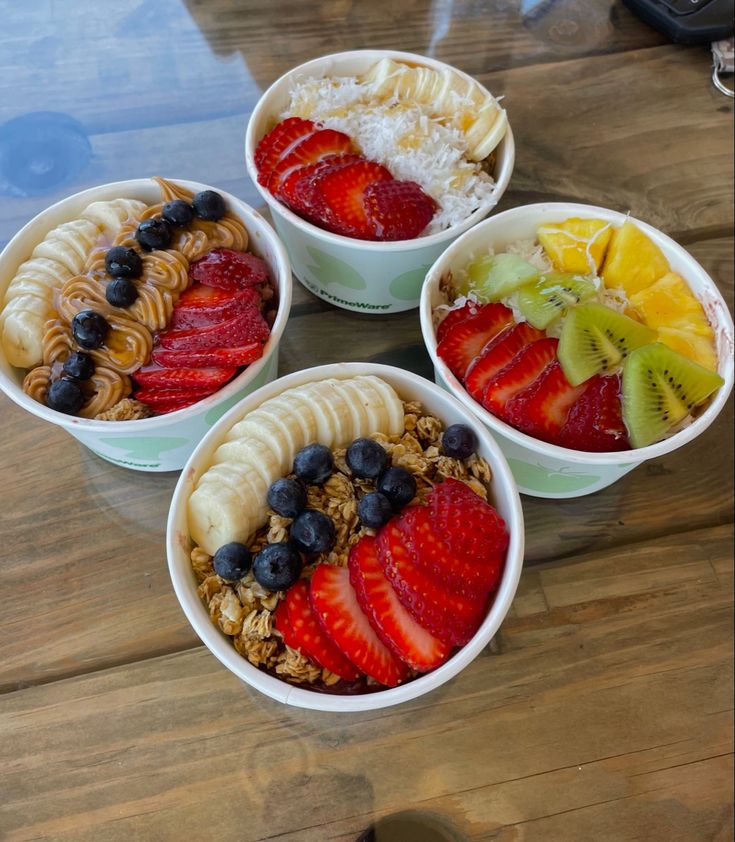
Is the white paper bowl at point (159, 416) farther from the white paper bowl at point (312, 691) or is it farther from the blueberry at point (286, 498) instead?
the blueberry at point (286, 498)

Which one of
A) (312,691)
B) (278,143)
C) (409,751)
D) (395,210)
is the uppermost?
(278,143)

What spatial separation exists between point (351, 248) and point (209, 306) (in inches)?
11.3

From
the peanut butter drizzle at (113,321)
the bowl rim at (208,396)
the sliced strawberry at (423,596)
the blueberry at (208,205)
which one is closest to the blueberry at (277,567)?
the sliced strawberry at (423,596)

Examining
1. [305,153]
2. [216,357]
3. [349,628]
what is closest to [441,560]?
[349,628]

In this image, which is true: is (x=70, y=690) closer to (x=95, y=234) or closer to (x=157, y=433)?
(x=157, y=433)

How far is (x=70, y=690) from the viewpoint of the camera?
117cm

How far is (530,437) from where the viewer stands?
1.13 meters

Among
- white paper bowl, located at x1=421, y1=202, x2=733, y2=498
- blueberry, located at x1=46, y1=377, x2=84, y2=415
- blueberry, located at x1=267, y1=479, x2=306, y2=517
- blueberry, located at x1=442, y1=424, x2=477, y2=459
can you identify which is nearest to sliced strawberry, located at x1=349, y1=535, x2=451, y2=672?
blueberry, located at x1=267, y1=479, x2=306, y2=517

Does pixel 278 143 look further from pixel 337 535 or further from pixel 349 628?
pixel 349 628

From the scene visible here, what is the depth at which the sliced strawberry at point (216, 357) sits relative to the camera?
1.17m

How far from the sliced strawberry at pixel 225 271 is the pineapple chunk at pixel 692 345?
0.74 metres

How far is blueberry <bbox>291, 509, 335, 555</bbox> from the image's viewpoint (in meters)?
0.99

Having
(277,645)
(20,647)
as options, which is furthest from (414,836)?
(20,647)

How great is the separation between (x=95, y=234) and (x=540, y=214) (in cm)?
84
